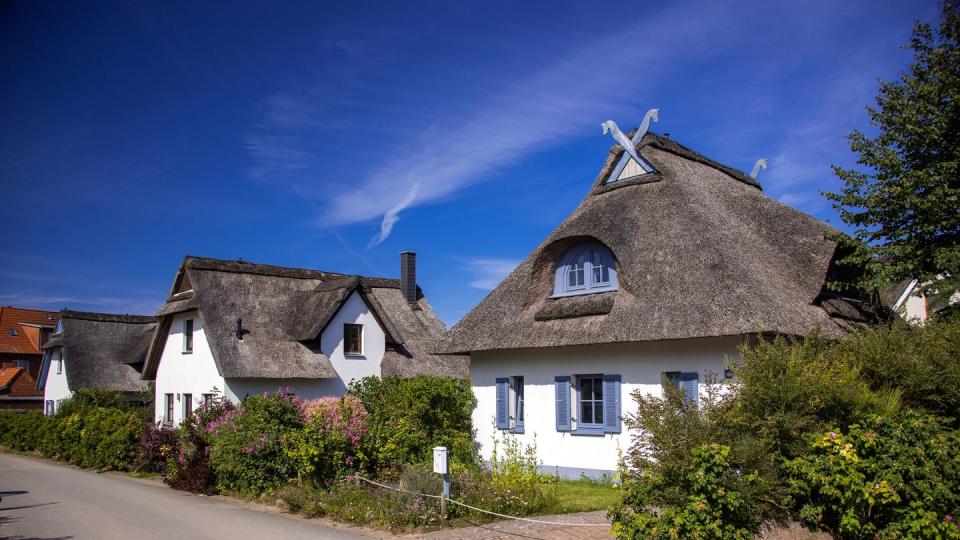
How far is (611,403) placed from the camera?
16.3 metres

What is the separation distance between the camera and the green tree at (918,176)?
15461 millimetres

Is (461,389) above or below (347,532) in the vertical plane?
above

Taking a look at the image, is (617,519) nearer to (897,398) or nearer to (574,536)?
(574,536)

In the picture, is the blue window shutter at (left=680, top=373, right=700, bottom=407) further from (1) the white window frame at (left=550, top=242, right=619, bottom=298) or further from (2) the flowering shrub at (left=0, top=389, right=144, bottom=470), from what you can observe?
(2) the flowering shrub at (left=0, top=389, right=144, bottom=470)

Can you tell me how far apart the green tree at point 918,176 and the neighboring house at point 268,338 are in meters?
17.8

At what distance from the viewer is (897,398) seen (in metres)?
10.5

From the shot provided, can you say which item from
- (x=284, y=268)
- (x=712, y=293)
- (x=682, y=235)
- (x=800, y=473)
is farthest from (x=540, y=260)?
(x=284, y=268)

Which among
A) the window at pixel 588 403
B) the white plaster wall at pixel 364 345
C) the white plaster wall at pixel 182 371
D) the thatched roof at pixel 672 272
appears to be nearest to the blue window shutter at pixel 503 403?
the thatched roof at pixel 672 272

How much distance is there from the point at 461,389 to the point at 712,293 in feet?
27.0

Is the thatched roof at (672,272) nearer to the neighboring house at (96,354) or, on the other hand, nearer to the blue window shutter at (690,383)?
the blue window shutter at (690,383)

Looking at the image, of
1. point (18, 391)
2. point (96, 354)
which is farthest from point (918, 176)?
point (18, 391)

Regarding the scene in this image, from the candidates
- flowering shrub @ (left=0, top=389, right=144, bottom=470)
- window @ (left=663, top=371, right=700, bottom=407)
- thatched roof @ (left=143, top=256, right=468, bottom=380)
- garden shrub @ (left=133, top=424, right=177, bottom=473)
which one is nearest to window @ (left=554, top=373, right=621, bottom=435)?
window @ (left=663, top=371, right=700, bottom=407)

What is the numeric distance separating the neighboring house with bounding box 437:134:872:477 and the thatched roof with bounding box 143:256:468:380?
9.33 metres

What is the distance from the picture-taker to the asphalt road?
11219 millimetres
